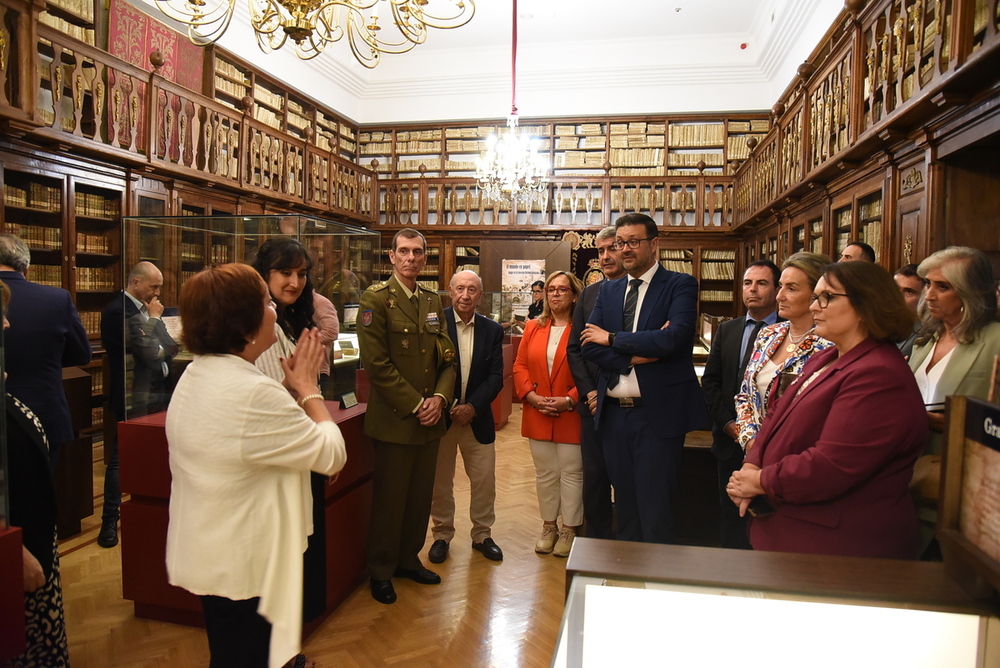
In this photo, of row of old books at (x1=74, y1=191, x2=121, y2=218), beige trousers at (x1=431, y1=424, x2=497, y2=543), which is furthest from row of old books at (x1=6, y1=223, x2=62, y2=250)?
beige trousers at (x1=431, y1=424, x2=497, y2=543)

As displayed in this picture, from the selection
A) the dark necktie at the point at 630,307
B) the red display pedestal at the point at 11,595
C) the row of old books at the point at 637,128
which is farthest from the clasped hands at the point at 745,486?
the row of old books at the point at 637,128

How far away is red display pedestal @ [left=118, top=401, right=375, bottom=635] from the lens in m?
2.44

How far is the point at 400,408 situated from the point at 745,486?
4.79 ft

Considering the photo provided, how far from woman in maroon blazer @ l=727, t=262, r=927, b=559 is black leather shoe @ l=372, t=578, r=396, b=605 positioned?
5.49ft

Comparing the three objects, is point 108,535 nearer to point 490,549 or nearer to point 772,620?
point 490,549

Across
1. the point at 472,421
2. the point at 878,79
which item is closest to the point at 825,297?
the point at 472,421

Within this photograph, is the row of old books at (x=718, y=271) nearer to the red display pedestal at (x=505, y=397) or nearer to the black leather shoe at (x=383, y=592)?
the red display pedestal at (x=505, y=397)

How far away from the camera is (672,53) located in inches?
425

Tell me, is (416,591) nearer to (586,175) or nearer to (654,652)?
(654,652)

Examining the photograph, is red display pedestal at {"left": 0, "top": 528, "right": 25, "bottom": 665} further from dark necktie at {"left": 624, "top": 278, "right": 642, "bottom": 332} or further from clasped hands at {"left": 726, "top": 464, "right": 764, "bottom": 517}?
dark necktie at {"left": 624, "top": 278, "right": 642, "bottom": 332}

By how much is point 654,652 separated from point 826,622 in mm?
239

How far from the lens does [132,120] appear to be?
6082 mm

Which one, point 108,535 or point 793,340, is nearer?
point 793,340

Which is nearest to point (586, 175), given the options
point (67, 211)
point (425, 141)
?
point (425, 141)
